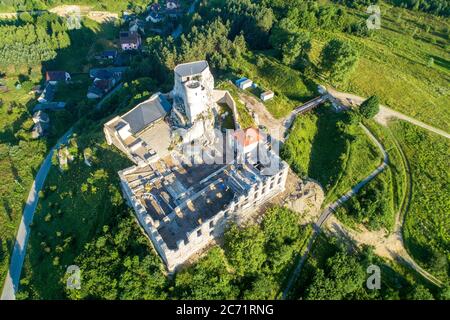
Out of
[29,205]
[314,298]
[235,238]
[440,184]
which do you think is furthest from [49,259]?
[440,184]

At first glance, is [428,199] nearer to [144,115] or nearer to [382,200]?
[382,200]

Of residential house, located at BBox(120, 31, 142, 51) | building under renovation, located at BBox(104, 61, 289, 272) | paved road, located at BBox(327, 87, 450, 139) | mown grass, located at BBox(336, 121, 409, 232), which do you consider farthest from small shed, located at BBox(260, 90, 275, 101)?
residential house, located at BBox(120, 31, 142, 51)

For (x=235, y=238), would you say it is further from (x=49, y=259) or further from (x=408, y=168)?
(x=408, y=168)

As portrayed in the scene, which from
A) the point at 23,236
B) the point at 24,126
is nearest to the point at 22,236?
the point at 23,236

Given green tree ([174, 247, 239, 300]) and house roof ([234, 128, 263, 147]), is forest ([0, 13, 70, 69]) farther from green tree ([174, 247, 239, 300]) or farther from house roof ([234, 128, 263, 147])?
green tree ([174, 247, 239, 300])

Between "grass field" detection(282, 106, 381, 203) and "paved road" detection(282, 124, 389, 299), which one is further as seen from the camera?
"grass field" detection(282, 106, 381, 203)
